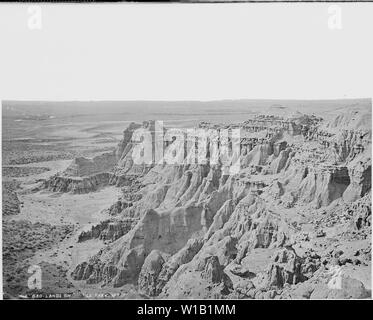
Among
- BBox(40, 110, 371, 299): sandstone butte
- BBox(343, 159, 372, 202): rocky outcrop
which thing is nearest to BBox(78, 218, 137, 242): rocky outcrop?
BBox(40, 110, 371, 299): sandstone butte

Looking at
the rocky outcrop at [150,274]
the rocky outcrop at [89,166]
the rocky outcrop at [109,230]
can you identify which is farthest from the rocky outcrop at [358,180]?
the rocky outcrop at [89,166]

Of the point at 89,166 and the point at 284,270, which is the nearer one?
the point at 284,270

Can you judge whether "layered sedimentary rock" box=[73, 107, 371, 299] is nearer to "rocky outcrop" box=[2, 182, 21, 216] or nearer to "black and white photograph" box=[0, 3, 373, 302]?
"black and white photograph" box=[0, 3, 373, 302]

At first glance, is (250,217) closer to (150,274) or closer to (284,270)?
(284,270)

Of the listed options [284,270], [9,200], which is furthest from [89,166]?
[284,270]

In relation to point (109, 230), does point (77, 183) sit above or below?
above
